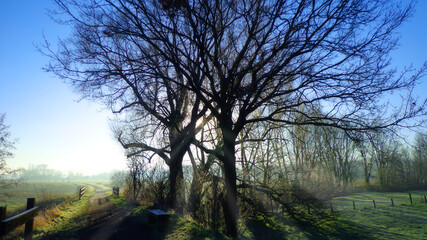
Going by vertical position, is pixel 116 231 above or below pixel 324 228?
above

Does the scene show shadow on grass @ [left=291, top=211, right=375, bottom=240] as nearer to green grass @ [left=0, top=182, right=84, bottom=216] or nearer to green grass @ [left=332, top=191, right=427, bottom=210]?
green grass @ [left=332, top=191, right=427, bottom=210]

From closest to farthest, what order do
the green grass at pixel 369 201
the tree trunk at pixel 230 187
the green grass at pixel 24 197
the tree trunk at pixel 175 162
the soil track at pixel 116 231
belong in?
the soil track at pixel 116 231 < the tree trunk at pixel 230 187 < the tree trunk at pixel 175 162 < the green grass at pixel 24 197 < the green grass at pixel 369 201

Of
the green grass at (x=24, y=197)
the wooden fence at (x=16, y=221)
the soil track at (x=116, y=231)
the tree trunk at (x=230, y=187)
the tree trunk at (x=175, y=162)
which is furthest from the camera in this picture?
the green grass at (x=24, y=197)

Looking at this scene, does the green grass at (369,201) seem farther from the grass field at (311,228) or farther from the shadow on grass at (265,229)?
the shadow on grass at (265,229)

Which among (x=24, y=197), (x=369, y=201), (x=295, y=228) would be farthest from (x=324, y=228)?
(x=24, y=197)

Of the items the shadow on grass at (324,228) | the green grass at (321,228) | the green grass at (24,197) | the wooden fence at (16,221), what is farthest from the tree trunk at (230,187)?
the green grass at (24,197)

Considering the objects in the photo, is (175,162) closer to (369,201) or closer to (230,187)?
(230,187)

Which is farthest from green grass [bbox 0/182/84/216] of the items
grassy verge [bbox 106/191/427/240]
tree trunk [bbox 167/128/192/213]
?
grassy verge [bbox 106/191/427/240]

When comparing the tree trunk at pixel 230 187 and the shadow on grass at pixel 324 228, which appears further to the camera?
the shadow on grass at pixel 324 228

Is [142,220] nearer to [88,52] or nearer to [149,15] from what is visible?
[88,52]

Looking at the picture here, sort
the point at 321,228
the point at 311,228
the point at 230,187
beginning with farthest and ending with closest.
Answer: the point at 321,228
the point at 311,228
the point at 230,187

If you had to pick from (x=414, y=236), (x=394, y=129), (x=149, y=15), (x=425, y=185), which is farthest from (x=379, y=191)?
(x=149, y=15)

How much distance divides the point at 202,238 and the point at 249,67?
17.8ft

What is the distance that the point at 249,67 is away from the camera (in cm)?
786
